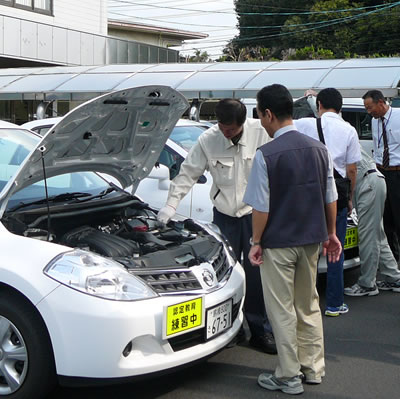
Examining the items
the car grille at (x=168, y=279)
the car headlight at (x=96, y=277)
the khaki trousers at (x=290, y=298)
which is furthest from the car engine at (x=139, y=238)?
the khaki trousers at (x=290, y=298)

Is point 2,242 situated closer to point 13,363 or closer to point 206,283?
point 13,363

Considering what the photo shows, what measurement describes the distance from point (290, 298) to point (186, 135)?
3.35 meters

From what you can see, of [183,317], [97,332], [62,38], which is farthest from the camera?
[62,38]

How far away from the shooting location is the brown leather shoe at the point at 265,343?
427cm

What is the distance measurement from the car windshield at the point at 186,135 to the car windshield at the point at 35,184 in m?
1.79

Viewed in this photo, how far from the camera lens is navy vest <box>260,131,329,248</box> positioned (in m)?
3.45

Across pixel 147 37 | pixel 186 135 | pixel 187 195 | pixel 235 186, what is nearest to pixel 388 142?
pixel 187 195

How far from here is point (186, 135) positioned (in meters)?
6.64

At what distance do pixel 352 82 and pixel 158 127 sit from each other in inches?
279

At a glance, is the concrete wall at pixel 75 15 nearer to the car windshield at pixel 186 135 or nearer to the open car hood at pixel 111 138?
the car windshield at pixel 186 135

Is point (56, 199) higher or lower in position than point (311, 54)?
lower

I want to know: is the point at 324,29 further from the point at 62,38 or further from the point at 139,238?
the point at 139,238

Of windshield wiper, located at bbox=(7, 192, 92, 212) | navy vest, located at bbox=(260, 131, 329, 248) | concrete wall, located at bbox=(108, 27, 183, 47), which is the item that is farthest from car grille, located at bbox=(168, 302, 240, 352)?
concrete wall, located at bbox=(108, 27, 183, 47)

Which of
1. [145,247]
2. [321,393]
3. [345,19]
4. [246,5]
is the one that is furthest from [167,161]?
[246,5]
